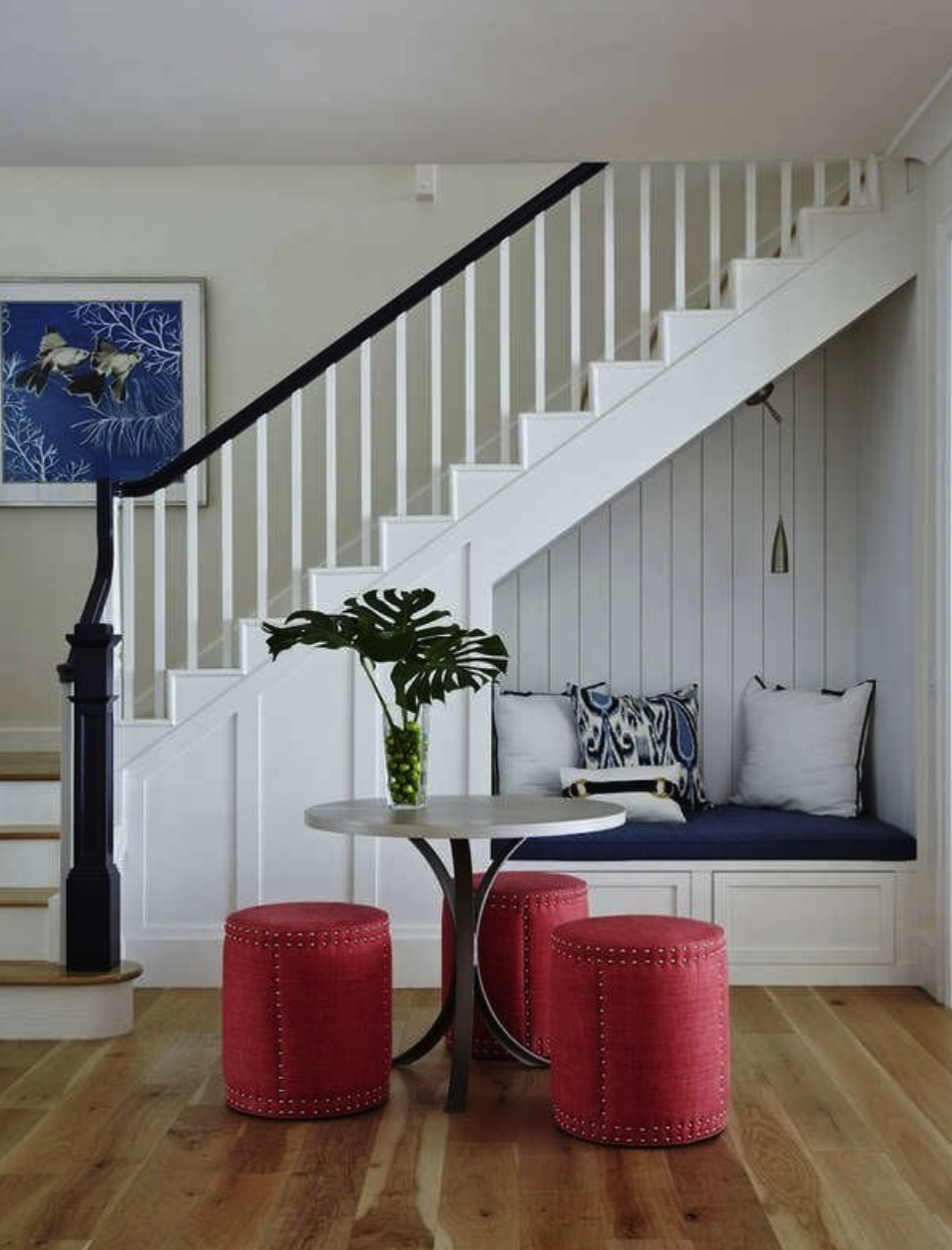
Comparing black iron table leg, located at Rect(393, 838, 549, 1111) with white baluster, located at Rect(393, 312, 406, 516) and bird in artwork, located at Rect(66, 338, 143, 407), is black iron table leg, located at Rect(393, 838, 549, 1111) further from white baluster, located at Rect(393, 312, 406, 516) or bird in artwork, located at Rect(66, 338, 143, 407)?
bird in artwork, located at Rect(66, 338, 143, 407)

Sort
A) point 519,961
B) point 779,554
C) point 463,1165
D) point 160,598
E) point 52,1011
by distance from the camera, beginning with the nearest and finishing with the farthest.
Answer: point 463,1165, point 519,961, point 52,1011, point 160,598, point 779,554

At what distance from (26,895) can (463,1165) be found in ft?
6.63

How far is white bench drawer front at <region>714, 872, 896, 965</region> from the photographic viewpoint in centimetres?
538

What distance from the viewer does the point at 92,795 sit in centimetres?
486

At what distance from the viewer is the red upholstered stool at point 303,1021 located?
382 cm

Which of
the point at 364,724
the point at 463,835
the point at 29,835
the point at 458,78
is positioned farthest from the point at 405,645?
the point at 458,78

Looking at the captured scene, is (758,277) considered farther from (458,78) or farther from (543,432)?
(458,78)

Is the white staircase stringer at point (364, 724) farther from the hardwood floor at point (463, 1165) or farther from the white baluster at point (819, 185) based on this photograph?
the hardwood floor at point (463, 1165)

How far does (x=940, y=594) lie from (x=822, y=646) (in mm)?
1158

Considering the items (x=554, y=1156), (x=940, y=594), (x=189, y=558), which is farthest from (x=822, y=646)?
(x=554, y=1156)

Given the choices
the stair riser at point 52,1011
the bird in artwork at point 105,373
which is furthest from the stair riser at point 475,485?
the stair riser at point 52,1011

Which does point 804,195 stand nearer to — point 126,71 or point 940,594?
point 940,594

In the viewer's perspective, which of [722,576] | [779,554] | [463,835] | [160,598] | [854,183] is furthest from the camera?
[722,576]

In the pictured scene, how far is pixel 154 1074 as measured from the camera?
422cm
